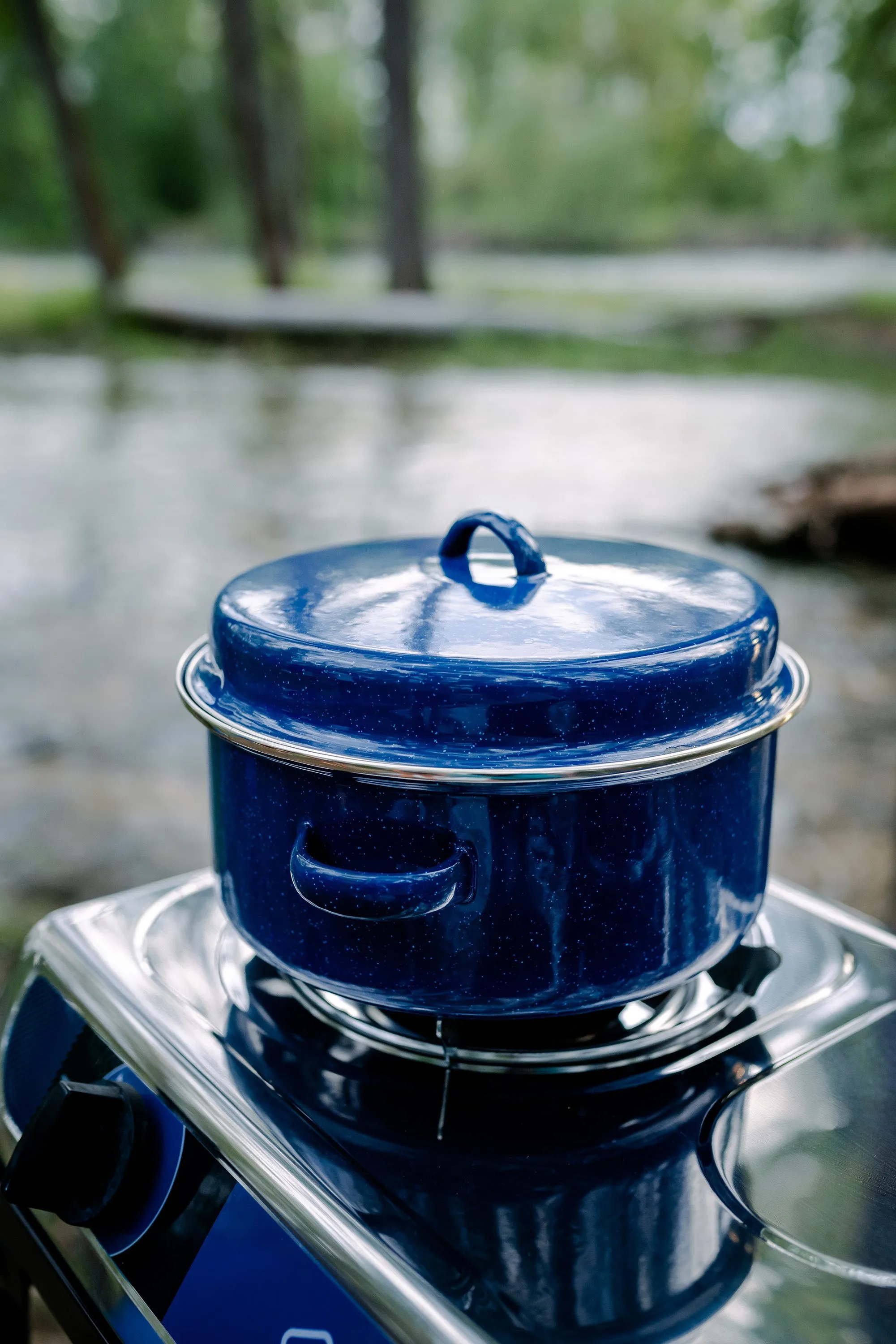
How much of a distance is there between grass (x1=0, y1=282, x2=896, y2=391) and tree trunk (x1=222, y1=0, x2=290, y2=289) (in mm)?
1585

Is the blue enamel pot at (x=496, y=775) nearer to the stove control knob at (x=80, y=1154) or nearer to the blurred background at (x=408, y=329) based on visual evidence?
the stove control knob at (x=80, y=1154)

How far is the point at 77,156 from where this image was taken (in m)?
12.5

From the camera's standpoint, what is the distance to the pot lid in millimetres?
575

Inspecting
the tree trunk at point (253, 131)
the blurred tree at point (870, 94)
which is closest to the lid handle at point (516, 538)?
the blurred tree at point (870, 94)

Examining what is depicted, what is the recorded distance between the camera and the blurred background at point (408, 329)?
356cm

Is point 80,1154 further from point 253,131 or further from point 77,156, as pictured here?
point 77,156

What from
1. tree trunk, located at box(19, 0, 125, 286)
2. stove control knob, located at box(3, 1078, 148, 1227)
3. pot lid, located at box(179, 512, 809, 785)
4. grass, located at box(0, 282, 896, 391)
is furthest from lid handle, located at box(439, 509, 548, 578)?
tree trunk, located at box(19, 0, 125, 286)

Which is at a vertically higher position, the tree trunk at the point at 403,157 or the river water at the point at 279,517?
the tree trunk at the point at 403,157

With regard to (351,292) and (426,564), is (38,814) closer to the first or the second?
(426,564)

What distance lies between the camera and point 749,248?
14.1m

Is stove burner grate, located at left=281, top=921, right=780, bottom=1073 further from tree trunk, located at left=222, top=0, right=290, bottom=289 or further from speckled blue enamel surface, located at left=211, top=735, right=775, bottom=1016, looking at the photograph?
tree trunk, located at left=222, top=0, right=290, bottom=289

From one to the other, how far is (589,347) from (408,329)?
2.01 m

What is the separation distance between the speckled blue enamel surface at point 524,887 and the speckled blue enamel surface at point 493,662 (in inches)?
1.2

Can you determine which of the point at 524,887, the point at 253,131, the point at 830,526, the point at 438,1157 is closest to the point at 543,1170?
the point at 438,1157
